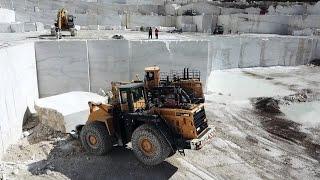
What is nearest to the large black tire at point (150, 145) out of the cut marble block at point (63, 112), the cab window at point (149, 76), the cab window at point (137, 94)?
the cab window at point (137, 94)

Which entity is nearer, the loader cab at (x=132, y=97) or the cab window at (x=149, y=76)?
the loader cab at (x=132, y=97)

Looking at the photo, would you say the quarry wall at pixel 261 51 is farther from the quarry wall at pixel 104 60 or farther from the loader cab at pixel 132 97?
the loader cab at pixel 132 97

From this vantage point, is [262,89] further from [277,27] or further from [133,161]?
[277,27]

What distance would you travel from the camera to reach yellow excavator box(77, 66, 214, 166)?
27.6ft

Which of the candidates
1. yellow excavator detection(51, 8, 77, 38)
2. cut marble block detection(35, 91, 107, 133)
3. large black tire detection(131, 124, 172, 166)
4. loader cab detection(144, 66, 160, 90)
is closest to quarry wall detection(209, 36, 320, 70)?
yellow excavator detection(51, 8, 77, 38)

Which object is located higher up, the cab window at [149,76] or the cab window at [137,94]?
the cab window at [149,76]

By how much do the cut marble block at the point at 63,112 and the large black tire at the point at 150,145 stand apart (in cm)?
344

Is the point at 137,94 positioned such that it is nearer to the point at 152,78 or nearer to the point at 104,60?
the point at 152,78

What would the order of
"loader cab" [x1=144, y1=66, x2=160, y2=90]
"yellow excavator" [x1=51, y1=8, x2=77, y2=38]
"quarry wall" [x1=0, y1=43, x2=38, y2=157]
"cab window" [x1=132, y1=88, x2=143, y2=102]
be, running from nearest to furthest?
1. "cab window" [x1=132, y1=88, x2=143, y2=102]
2. "loader cab" [x1=144, y1=66, x2=160, y2=90]
3. "quarry wall" [x1=0, y1=43, x2=38, y2=157]
4. "yellow excavator" [x1=51, y1=8, x2=77, y2=38]

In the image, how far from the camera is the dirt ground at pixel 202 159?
29.2 ft

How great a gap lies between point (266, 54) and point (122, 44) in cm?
1405

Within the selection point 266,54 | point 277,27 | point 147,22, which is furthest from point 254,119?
point 147,22

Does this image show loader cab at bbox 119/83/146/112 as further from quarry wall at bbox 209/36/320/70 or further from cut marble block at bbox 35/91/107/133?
quarry wall at bbox 209/36/320/70

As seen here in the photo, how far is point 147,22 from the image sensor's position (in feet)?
114
